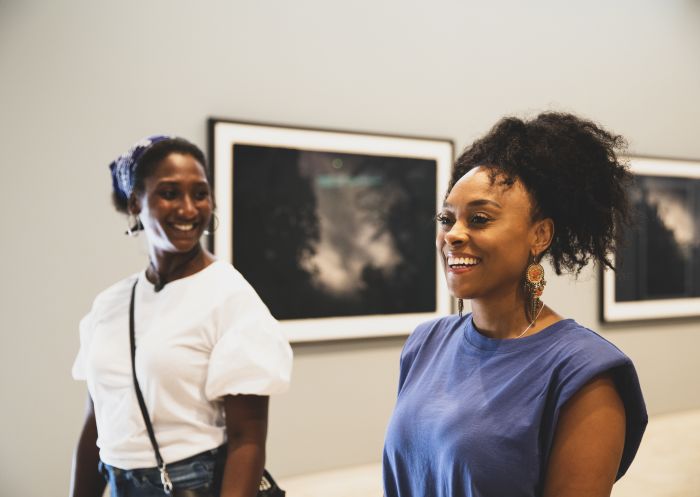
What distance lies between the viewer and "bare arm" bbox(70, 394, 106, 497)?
202 centimetres

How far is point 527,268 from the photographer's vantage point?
1.51m

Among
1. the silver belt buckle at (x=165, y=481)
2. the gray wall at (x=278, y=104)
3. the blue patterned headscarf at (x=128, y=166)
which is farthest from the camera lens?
the gray wall at (x=278, y=104)

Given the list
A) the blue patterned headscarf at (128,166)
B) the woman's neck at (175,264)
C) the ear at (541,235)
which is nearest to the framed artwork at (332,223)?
the blue patterned headscarf at (128,166)

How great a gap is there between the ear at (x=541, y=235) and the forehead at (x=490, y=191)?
5cm

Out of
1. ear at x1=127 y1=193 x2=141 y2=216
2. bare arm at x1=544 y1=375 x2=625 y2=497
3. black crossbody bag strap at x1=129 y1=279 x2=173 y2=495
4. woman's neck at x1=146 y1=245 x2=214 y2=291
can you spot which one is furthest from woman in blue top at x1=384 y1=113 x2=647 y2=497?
ear at x1=127 y1=193 x2=141 y2=216

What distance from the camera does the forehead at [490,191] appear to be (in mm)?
1494

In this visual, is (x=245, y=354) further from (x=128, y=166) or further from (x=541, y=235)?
(x=541, y=235)

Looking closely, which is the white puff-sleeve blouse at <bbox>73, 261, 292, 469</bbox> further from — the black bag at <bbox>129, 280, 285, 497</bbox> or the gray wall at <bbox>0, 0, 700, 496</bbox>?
the gray wall at <bbox>0, 0, 700, 496</bbox>

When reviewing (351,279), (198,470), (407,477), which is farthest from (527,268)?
(351,279)

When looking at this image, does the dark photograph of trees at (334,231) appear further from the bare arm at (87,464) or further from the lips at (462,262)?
the lips at (462,262)

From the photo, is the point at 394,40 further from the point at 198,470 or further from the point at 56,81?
the point at 198,470

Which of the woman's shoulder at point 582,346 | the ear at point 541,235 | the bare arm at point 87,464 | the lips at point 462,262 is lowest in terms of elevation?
the bare arm at point 87,464

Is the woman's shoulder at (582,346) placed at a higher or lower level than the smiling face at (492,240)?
lower

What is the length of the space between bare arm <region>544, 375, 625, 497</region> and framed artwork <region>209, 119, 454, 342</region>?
2.33 meters
